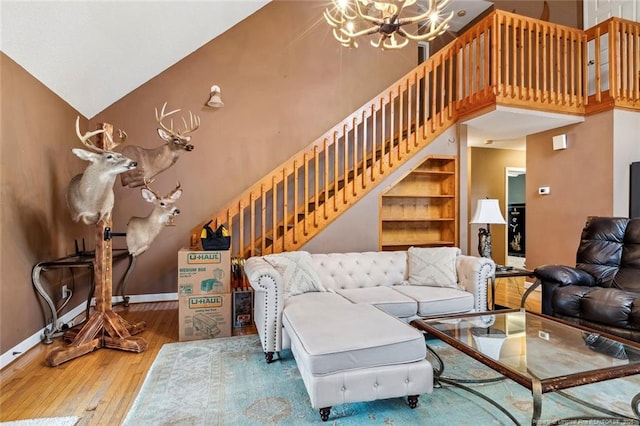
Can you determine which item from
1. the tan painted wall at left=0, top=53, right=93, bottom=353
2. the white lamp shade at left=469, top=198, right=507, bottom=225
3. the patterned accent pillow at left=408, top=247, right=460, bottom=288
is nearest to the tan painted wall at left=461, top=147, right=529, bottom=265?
the white lamp shade at left=469, top=198, right=507, bottom=225

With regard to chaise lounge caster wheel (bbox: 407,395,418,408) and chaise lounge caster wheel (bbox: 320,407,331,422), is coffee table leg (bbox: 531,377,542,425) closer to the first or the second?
chaise lounge caster wheel (bbox: 407,395,418,408)

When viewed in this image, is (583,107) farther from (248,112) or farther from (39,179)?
(39,179)

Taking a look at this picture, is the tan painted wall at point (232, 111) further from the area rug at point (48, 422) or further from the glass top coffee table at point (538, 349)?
the glass top coffee table at point (538, 349)

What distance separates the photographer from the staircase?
3.89 meters

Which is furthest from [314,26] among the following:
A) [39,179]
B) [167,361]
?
[167,361]

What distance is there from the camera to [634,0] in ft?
14.9

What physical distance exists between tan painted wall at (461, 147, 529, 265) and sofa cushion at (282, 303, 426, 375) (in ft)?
18.1

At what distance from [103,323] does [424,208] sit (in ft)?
13.4

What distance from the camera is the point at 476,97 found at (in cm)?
418

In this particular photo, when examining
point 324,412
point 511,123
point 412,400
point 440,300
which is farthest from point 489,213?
point 324,412

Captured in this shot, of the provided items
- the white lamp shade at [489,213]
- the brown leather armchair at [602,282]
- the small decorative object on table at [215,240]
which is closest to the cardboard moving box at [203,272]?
the small decorative object on table at [215,240]

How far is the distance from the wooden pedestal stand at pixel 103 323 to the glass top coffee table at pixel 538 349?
2497mm

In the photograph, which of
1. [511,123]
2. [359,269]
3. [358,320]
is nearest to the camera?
[358,320]

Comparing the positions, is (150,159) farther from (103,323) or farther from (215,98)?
(103,323)
